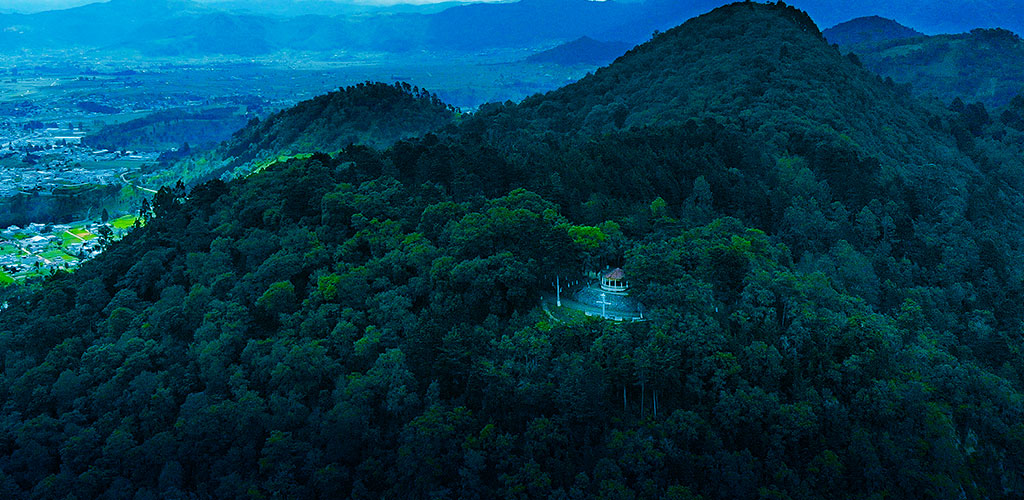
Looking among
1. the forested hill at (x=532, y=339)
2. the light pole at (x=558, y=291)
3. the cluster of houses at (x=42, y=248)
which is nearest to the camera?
the forested hill at (x=532, y=339)

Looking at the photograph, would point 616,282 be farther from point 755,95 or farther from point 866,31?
point 866,31

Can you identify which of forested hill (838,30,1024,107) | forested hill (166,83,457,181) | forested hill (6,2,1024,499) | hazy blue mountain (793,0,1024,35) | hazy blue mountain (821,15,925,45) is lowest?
forested hill (6,2,1024,499)

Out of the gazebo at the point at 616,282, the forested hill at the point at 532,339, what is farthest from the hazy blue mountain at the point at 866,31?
the gazebo at the point at 616,282

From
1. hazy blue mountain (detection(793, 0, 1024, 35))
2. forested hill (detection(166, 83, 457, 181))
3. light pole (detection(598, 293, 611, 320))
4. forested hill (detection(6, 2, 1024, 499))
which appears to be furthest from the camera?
hazy blue mountain (detection(793, 0, 1024, 35))

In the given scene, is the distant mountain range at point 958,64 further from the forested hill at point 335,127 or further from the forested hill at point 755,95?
the forested hill at point 335,127

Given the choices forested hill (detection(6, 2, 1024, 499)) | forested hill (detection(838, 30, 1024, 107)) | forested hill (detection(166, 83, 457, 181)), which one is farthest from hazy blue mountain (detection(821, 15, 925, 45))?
forested hill (detection(6, 2, 1024, 499))

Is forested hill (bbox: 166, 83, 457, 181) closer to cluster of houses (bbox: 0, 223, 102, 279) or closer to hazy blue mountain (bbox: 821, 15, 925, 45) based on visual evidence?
cluster of houses (bbox: 0, 223, 102, 279)
